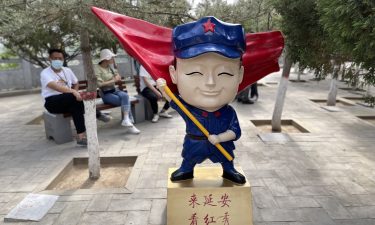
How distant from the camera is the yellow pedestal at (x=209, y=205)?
2.69 meters

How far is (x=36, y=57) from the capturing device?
33.4 feet

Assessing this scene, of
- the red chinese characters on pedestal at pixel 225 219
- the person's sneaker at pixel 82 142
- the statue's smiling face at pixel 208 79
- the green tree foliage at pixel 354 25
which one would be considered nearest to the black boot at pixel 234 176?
the red chinese characters on pedestal at pixel 225 219

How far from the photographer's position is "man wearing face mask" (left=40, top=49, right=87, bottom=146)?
4.86 meters

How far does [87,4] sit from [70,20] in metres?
0.52

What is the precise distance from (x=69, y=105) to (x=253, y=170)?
10.1 feet

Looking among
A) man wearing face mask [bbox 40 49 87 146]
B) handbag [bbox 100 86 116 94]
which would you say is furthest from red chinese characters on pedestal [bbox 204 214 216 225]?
handbag [bbox 100 86 116 94]

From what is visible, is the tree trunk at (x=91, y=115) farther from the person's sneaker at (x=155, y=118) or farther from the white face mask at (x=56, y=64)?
the person's sneaker at (x=155, y=118)

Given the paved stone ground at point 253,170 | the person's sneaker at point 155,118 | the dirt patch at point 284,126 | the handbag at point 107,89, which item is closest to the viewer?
the paved stone ground at point 253,170

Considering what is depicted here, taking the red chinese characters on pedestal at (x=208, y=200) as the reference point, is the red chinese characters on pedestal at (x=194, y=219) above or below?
below

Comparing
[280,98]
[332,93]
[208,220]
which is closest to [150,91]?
[280,98]

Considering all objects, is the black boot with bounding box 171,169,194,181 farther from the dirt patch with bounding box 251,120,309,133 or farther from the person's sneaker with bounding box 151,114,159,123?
the person's sneaker with bounding box 151,114,159,123

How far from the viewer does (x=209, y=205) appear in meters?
2.71

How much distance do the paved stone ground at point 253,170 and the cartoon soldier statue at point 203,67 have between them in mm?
794

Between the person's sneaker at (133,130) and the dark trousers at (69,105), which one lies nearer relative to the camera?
the dark trousers at (69,105)
